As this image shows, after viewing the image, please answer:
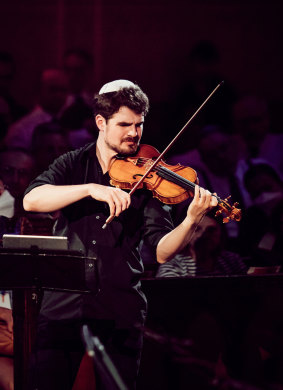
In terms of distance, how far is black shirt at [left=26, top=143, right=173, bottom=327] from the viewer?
258 cm

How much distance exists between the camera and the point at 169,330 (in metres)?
3.49

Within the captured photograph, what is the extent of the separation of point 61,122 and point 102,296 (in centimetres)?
322

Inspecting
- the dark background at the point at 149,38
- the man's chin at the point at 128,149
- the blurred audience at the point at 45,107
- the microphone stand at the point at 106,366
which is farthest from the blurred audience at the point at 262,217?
the microphone stand at the point at 106,366

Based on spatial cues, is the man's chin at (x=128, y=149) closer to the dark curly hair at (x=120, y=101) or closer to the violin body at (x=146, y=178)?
the violin body at (x=146, y=178)

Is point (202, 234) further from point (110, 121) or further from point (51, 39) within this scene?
point (51, 39)

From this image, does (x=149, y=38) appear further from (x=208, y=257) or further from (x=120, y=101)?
(x=120, y=101)

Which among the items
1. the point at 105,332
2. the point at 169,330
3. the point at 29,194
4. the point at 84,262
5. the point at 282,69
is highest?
the point at 282,69

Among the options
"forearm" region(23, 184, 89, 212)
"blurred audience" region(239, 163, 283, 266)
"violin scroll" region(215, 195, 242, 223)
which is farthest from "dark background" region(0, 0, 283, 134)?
"forearm" region(23, 184, 89, 212)

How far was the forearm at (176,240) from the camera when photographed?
256cm

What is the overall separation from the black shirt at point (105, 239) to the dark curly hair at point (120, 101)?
23cm

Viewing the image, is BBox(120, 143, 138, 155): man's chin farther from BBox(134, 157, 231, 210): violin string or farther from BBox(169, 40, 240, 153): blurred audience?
BBox(169, 40, 240, 153): blurred audience

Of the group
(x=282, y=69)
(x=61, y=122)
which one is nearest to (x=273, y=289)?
(x=61, y=122)

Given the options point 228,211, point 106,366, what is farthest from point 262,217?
point 106,366

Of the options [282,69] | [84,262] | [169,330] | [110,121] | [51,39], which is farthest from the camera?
[282,69]
